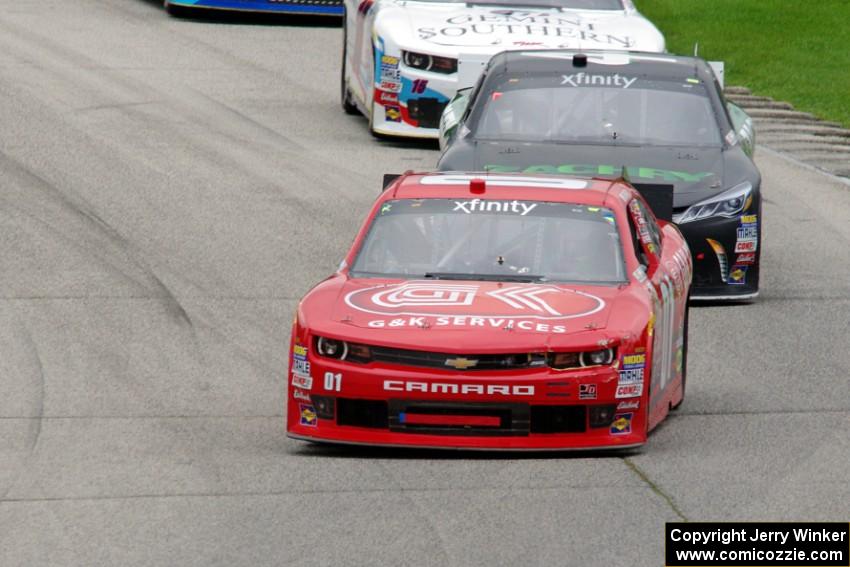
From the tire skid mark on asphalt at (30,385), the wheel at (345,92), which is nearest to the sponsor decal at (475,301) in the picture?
the tire skid mark on asphalt at (30,385)

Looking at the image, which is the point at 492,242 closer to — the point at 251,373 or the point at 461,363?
the point at 461,363

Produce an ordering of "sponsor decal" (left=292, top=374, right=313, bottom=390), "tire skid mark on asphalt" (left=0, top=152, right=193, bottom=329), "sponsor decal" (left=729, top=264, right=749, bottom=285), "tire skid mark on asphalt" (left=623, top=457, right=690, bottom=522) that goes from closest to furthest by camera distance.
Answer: "tire skid mark on asphalt" (left=623, top=457, right=690, bottom=522) < "sponsor decal" (left=292, top=374, right=313, bottom=390) < "sponsor decal" (left=729, top=264, right=749, bottom=285) < "tire skid mark on asphalt" (left=0, top=152, right=193, bottom=329)

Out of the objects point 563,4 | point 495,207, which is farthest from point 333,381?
point 563,4

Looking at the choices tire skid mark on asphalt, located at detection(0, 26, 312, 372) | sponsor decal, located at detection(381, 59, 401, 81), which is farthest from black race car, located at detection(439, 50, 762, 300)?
sponsor decal, located at detection(381, 59, 401, 81)

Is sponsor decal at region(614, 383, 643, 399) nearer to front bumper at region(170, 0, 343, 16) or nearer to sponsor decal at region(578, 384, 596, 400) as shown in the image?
sponsor decal at region(578, 384, 596, 400)

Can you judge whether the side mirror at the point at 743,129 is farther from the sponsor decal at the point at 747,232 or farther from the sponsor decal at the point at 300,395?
the sponsor decal at the point at 300,395

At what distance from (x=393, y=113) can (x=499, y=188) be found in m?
7.95

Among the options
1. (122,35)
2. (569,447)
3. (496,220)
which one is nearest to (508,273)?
(496,220)

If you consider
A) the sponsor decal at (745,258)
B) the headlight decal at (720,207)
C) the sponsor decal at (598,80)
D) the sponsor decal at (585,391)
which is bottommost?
the sponsor decal at (745,258)

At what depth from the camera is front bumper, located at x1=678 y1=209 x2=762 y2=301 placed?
12.9 m

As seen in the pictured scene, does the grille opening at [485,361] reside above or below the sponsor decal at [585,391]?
above

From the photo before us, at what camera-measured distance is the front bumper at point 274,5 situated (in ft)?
84.2

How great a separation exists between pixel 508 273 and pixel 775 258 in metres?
5.42

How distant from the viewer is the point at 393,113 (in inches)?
720
